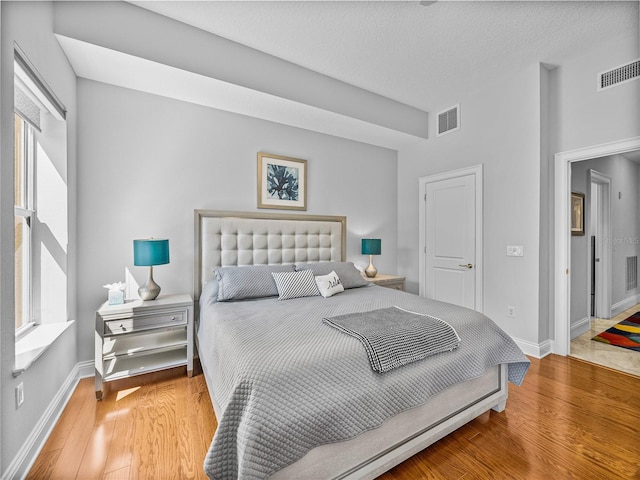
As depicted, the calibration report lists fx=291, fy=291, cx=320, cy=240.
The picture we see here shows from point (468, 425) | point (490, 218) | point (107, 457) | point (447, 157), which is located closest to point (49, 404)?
point (107, 457)

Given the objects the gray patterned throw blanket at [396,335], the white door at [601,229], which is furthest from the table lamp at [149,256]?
the white door at [601,229]

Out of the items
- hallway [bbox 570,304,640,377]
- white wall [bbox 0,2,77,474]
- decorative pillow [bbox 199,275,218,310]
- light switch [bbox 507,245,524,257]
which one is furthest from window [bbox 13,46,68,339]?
hallway [bbox 570,304,640,377]

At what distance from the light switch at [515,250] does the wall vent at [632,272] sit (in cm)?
100

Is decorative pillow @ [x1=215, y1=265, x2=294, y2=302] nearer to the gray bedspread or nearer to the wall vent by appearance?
the gray bedspread

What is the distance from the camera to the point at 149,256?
7.99 ft

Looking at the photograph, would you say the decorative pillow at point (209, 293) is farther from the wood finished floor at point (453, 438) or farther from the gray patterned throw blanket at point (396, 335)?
the gray patterned throw blanket at point (396, 335)

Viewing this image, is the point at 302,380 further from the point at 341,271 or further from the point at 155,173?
the point at 155,173

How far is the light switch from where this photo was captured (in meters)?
3.10

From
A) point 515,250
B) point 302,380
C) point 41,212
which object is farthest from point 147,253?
point 515,250

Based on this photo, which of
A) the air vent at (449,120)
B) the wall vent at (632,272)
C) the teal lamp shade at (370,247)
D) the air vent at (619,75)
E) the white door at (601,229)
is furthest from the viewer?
the teal lamp shade at (370,247)

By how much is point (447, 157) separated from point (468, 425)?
309cm

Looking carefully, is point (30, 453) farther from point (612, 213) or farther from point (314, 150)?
point (612, 213)

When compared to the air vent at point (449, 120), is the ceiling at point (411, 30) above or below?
above

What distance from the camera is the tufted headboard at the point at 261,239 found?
303 centimetres
